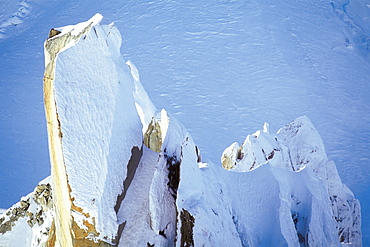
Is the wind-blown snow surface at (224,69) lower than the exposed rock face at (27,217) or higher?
higher

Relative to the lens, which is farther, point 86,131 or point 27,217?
point 27,217

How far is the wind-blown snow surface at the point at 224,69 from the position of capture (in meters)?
7.68

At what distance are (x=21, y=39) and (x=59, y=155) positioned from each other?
10.0 metres

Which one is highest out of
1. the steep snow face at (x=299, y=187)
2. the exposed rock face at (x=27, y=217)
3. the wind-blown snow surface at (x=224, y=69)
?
the wind-blown snow surface at (x=224, y=69)

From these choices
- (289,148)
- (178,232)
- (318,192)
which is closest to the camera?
(178,232)

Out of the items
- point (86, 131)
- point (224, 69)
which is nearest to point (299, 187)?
point (86, 131)

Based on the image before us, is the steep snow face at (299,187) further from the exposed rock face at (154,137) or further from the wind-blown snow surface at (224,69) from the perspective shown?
the wind-blown snow surface at (224,69)

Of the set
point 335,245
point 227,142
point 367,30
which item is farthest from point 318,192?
point 367,30

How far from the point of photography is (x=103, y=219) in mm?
1909

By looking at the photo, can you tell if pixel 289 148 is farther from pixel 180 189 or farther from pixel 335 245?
pixel 180 189

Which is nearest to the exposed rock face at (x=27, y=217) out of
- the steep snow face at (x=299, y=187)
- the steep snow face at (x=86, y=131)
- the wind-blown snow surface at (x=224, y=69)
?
the steep snow face at (x=86, y=131)

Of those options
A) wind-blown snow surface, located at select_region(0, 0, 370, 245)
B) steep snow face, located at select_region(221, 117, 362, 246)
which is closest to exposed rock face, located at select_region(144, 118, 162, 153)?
steep snow face, located at select_region(221, 117, 362, 246)

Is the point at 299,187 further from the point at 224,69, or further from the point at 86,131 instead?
the point at 224,69

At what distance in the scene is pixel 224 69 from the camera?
9367 mm
